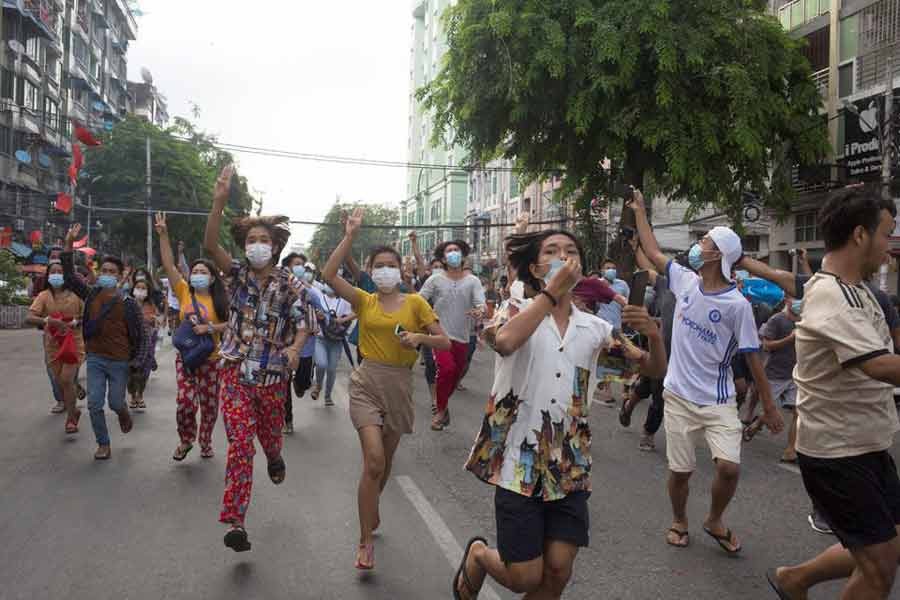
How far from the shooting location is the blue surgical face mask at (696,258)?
508cm

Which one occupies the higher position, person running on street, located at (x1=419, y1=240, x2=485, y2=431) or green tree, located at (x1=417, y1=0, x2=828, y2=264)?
green tree, located at (x1=417, y1=0, x2=828, y2=264)

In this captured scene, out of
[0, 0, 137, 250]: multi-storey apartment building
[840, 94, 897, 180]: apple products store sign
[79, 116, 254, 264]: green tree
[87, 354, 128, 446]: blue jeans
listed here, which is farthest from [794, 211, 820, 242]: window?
[0, 0, 137, 250]: multi-storey apartment building

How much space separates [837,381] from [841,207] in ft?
2.37

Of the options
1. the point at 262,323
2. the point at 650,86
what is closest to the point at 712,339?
the point at 262,323

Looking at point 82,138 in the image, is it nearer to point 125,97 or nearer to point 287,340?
point 287,340

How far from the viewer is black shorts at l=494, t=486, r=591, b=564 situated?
327cm

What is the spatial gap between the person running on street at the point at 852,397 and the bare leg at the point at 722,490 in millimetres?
1294

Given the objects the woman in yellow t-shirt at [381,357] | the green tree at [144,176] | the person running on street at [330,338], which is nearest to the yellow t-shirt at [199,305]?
the person running on street at [330,338]

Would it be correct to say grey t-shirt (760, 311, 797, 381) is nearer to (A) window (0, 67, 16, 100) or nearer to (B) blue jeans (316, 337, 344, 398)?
(B) blue jeans (316, 337, 344, 398)

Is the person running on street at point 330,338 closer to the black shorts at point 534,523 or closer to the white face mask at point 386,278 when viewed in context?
the white face mask at point 386,278

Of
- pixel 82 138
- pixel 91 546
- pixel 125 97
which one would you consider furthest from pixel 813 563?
pixel 125 97

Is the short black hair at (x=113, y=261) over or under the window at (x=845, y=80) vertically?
under

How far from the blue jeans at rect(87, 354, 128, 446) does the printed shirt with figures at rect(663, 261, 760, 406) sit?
498 centimetres

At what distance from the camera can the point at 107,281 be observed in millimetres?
7785
